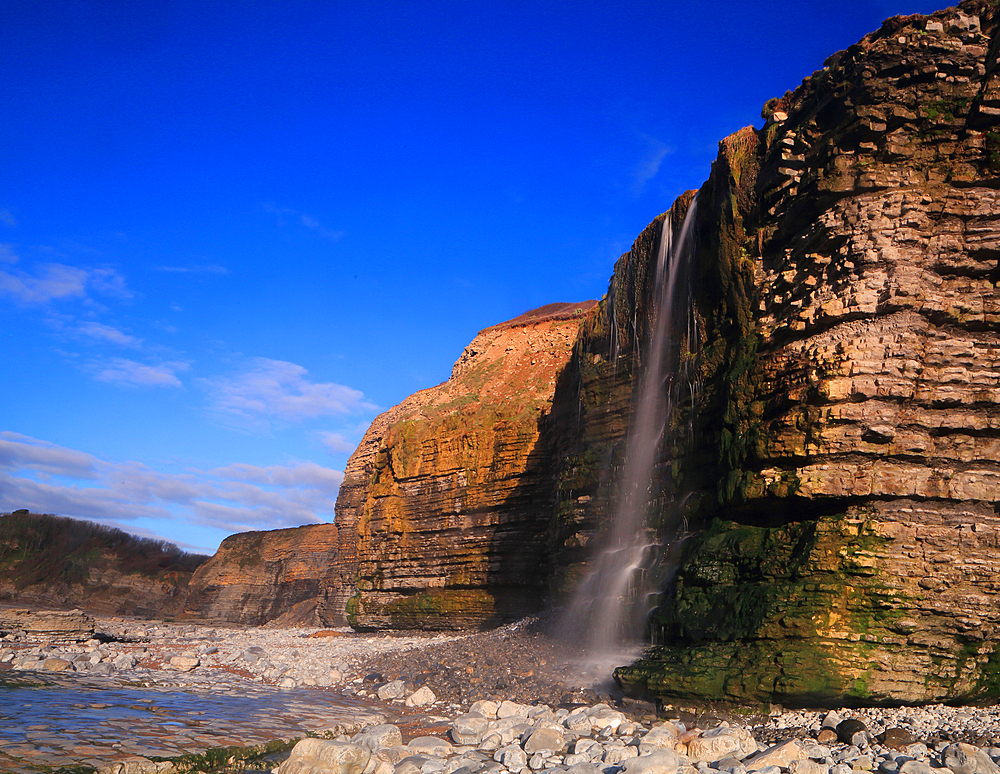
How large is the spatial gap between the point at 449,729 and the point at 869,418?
25.6 ft

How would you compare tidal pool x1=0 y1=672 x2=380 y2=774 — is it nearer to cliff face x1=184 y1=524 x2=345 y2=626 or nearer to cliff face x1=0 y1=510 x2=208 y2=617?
cliff face x1=184 y1=524 x2=345 y2=626

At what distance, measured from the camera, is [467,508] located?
27.8m

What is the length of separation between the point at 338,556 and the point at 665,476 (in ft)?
106

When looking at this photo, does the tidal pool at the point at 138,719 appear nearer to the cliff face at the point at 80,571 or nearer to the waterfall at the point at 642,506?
the waterfall at the point at 642,506

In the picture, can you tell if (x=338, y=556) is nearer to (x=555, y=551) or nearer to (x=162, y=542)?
(x=555, y=551)

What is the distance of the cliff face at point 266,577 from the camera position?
167 ft

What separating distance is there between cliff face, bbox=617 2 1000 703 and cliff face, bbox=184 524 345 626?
4202cm

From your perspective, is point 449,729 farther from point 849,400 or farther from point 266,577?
point 266,577

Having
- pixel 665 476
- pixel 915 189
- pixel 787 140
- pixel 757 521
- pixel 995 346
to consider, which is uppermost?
pixel 787 140

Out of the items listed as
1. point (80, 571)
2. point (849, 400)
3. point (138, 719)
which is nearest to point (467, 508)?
point (138, 719)

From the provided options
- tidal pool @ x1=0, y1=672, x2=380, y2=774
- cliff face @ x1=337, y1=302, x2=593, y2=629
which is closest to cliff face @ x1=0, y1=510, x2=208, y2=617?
cliff face @ x1=337, y1=302, x2=593, y2=629

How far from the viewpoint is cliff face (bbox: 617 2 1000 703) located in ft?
29.8

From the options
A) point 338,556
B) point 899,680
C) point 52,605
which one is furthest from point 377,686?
point 52,605

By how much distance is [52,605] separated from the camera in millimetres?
58219
